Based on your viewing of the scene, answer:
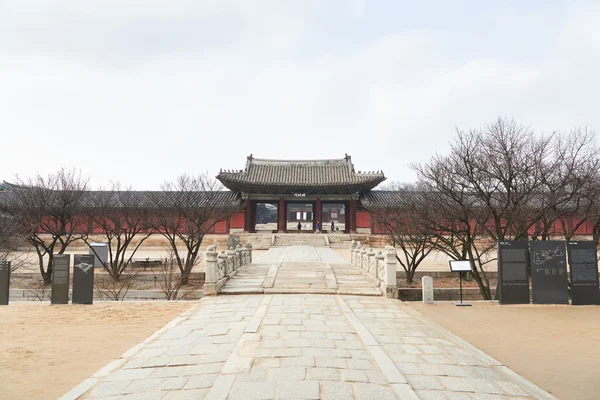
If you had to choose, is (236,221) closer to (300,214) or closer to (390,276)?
(300,214)

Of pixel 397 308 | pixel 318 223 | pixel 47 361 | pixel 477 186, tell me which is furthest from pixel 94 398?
pixel 318 223

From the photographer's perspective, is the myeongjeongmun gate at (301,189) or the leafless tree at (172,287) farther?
the myeongjeongmun gate at (301,189)

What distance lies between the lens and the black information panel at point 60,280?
9438 millimetres

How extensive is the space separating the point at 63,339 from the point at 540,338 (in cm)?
855

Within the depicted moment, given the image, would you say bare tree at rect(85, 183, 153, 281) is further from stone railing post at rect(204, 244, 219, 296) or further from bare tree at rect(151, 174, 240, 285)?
stone railing post at rect(204, 244, 219, 296)

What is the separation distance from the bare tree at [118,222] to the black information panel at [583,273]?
1549 centimetres

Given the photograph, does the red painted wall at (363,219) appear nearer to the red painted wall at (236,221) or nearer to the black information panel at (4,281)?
the red painted wall at (236,221)

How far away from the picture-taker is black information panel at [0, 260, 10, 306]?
9.54m

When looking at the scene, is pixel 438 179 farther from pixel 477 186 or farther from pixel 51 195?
pixel 51 195

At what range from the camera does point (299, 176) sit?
32312 millimetres

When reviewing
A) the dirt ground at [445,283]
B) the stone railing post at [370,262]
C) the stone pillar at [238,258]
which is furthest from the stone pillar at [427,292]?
the stone pillar at [238,258]

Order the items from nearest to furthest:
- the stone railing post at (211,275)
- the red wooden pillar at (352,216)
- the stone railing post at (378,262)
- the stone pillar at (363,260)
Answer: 1. the stone railing post at (211,275)
2. the stone railing post at (378,262)
3. the stone pillar at (363,260)
4. the red wooden pillar at (352,216)

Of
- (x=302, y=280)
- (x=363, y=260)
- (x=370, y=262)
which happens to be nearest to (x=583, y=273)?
(x=370, y=262)

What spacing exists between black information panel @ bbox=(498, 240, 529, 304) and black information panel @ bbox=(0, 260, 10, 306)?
13020 millimetres
